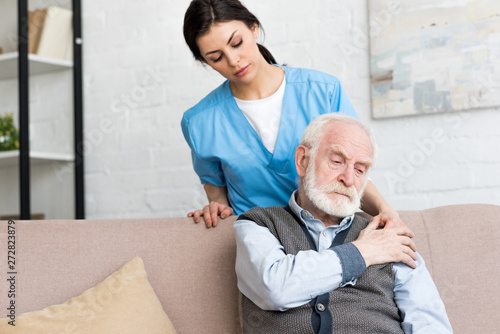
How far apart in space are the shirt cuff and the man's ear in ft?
0.99

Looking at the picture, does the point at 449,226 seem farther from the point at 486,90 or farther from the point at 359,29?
the point at 359,29

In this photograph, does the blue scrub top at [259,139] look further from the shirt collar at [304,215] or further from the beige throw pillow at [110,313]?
the beige throw pillow at [110,313]

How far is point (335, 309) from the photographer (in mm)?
1396

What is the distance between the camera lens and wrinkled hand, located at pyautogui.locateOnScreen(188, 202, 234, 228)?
1.80 metres

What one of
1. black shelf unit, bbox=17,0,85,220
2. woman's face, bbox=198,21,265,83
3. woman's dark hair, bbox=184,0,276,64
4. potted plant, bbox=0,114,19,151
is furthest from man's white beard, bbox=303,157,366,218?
potted plant, bbox=0,114,19,151

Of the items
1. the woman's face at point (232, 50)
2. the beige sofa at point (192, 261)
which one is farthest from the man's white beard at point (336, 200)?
the woman's face at point (232, 50)

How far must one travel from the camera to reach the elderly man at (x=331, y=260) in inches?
54.4

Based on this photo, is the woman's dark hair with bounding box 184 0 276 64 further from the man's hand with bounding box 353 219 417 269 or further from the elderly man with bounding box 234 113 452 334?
the man's hand with bounding box 353 219 417 269

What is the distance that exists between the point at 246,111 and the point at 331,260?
678mm

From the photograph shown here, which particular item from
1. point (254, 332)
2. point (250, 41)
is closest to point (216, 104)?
point (250, 41)

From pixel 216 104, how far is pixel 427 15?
976 millimetres

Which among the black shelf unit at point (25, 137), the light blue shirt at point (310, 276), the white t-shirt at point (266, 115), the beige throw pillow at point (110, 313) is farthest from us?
the black shelf unit at point (25, 137)

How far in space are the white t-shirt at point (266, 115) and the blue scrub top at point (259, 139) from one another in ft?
0.09

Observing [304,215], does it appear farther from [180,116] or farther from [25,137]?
[25,137]
